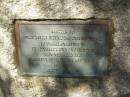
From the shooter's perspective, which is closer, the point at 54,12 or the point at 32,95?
the point at 54,12

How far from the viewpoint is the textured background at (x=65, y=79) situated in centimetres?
174

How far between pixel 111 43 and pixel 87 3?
0.26 metres

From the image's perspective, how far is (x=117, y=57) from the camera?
183 centimetres

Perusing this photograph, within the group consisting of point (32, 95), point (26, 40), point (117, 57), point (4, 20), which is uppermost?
point (4, 20)

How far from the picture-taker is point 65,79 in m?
1.92

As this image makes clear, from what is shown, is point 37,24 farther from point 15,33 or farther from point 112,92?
point 112,92

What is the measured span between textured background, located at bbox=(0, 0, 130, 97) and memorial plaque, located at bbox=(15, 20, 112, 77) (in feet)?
0.12

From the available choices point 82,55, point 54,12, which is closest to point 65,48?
point 82,55

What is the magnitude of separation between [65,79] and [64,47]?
0.66 feet

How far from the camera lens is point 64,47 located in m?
1.85

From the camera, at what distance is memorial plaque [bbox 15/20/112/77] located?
1788 millimetres

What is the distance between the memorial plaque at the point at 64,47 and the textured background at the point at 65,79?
4 centimetres

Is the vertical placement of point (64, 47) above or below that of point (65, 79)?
above

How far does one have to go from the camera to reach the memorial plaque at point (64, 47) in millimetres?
1788
